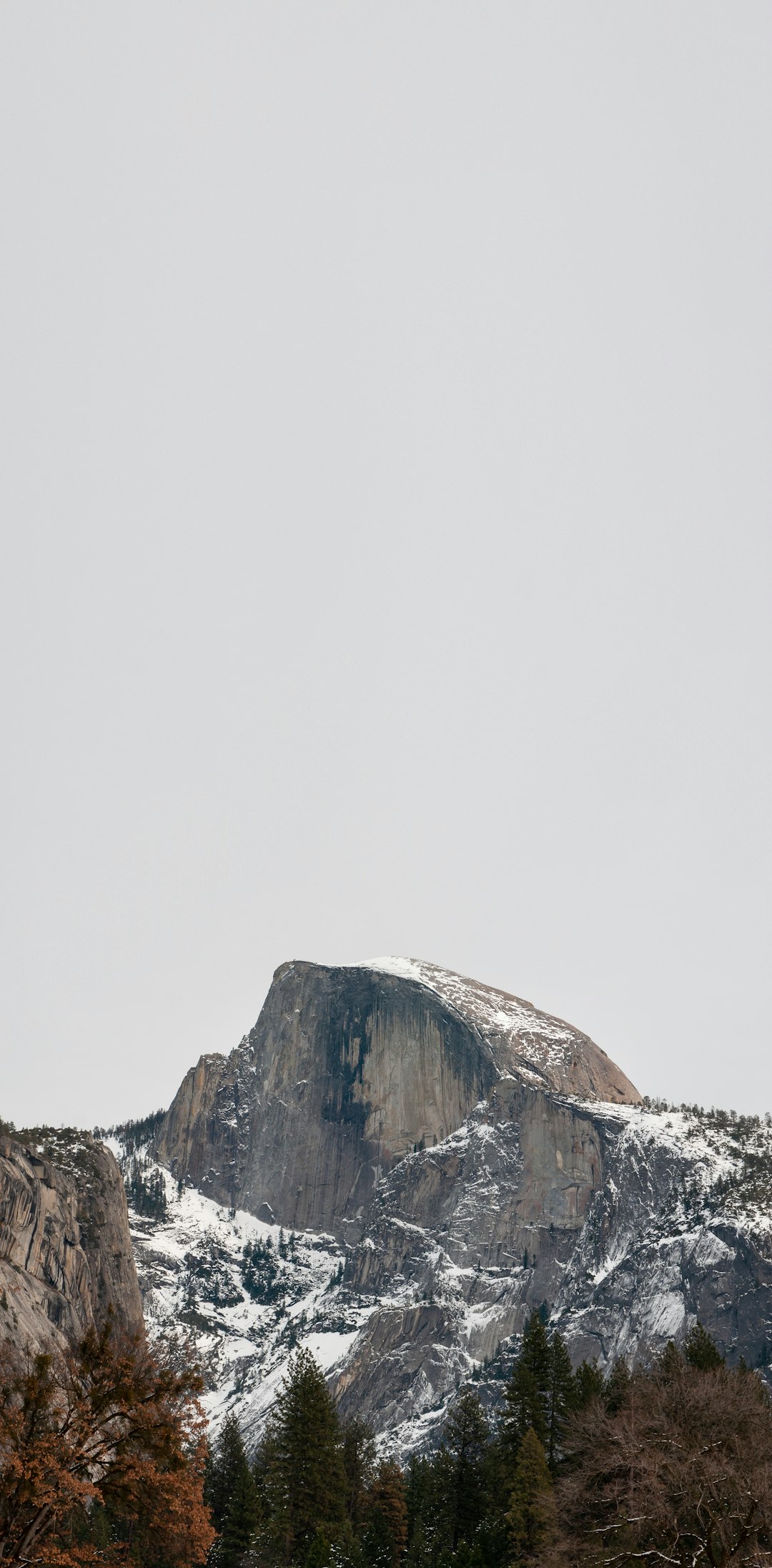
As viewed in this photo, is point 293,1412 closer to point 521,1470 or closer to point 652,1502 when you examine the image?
point 521,1470

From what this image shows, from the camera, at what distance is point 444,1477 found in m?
83.1

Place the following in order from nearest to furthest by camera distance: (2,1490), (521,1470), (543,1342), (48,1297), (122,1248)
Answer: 1. (2,1490)
2. (521,1470)
3. (543,1342)
4. (48,1297)
5. (122,1248)

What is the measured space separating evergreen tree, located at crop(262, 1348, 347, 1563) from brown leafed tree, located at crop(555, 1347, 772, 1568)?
89.5ft

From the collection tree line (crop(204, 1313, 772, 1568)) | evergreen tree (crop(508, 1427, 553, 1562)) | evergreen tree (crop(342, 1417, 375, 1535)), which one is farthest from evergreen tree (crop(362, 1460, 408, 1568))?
evergreen tree (crop(508, 1427, 553, 1562))

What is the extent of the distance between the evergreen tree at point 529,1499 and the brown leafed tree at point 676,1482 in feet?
23.7

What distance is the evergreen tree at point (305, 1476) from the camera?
7724cm

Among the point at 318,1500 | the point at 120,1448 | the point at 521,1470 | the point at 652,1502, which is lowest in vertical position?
the point at 318,1500

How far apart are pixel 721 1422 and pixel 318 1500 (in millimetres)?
38606

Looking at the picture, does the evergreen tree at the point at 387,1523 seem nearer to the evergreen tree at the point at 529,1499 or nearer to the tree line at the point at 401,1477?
the tree line at the point at 401,1477

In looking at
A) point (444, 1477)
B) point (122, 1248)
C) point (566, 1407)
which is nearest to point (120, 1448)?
point (566, 1407)

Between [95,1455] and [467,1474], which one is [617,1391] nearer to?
[467,1474]

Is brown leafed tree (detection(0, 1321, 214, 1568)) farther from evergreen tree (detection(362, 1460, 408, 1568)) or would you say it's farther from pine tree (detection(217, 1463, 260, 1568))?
pine tree (detection(217, 1463, 260, 1568))

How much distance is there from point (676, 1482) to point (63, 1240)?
136 meters

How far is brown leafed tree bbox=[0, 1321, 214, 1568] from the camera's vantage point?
36.4 m
